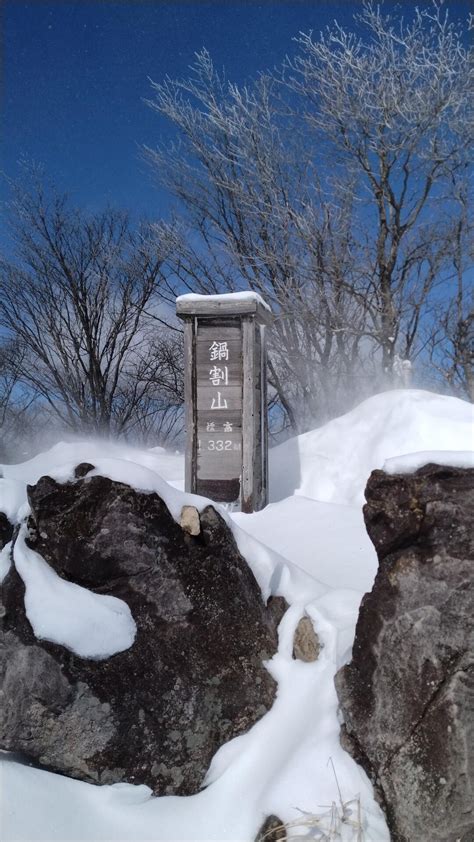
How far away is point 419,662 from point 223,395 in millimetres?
3576

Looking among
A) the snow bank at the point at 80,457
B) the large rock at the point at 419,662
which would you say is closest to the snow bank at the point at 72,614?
A: the large rock at the point at 419,662

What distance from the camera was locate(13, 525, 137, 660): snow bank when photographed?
1.97 metres

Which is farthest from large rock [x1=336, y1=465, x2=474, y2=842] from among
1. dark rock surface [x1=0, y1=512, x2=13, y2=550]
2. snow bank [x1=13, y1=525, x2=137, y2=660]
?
dark rock surface [x1=0, y1=512, x2=13, y2=550]

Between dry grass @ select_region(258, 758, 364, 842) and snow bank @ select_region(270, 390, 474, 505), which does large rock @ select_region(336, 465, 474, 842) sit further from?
snow bank @ select_region(270, 390, 474, 505)

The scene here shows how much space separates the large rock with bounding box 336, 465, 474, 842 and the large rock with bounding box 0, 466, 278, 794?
1.47 ft

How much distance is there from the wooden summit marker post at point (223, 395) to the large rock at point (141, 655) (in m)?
2.81


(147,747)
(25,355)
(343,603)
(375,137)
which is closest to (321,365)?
(375,137)

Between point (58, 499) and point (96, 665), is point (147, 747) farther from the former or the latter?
point (58, 499)

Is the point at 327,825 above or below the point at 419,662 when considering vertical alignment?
below

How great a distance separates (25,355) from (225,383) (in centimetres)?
807

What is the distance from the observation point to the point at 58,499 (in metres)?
2.20

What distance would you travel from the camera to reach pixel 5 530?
2.41m

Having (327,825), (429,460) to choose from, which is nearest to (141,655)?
(327,825)

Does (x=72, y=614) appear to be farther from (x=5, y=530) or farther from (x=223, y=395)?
(x=223, y=395)
